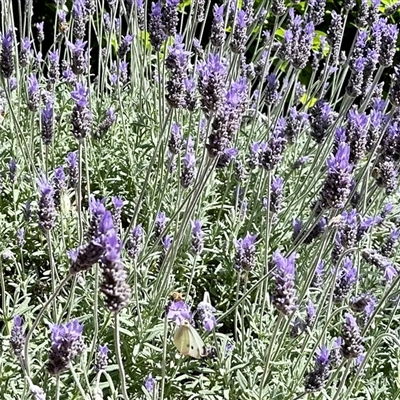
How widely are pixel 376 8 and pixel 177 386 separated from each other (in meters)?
2.22

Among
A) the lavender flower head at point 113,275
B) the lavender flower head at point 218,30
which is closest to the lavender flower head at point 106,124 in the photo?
the lavender flower head at point 218,30

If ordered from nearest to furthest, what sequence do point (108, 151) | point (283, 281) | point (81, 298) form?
point (283, 281)
point (81, 298)
point (108, 151)

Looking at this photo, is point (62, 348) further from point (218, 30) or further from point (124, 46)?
point (124, 46)

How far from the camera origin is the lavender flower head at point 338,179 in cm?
174

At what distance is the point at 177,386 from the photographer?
2287 millimetres

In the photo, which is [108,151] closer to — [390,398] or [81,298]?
[81,298]

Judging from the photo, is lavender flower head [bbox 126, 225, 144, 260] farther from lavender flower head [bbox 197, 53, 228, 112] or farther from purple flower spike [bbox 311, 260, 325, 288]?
purple flower spike [bbox 311, 260, 325, 288]

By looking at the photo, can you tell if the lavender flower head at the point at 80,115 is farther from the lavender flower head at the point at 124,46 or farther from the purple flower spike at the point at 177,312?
the lavender flower head at the point at 124,46

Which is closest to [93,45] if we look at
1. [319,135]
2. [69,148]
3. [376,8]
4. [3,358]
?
[69,148]

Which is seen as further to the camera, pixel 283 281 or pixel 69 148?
pixel 69 148

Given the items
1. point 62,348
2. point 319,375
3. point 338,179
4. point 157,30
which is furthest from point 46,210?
point 157,30

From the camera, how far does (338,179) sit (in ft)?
5.77

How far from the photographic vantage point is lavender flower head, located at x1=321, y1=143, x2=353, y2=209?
1737mm

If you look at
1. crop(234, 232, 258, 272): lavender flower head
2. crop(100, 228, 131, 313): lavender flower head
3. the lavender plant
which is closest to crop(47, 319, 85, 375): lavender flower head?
the lavender plant
